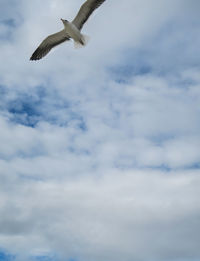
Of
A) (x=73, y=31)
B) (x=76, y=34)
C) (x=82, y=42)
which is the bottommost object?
(x=82, y=42)

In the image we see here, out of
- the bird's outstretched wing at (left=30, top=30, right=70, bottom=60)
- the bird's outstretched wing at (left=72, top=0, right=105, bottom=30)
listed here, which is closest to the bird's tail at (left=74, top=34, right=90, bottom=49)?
the bird's outstretched wing at (left=72, top=0, right=105, bottom=30)

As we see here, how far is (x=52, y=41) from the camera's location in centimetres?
2272

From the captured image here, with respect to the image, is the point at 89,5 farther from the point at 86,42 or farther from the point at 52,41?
the point at 52,41

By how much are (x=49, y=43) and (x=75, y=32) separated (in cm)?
223

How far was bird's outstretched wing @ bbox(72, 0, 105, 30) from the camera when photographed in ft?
67.1

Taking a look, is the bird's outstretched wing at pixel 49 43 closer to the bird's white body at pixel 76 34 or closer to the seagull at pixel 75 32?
the seagull at pixel 75 32

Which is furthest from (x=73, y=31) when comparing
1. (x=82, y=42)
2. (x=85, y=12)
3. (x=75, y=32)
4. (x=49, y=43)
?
(x=49, y=43)

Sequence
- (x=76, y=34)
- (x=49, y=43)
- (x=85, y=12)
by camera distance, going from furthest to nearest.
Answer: (x=49, y=43)
(x=76, y=34)
(x=85, y=12)

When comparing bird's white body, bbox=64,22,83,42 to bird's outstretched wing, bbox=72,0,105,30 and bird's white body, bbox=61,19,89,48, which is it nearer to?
bird's white body, bbox=61,19,89,48

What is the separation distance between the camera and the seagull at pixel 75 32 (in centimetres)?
2067

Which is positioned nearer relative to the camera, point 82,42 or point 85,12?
point 85,12

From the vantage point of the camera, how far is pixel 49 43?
2283 centimetres

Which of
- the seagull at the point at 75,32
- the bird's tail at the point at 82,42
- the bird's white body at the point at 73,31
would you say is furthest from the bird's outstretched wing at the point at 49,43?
the bird's tail at the point at 82,42

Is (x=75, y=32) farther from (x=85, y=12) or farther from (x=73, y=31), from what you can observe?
(x=85, y=12)
